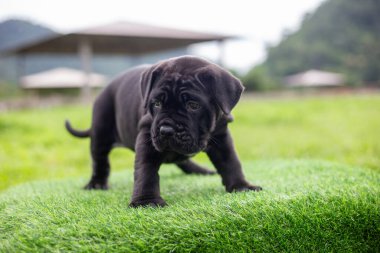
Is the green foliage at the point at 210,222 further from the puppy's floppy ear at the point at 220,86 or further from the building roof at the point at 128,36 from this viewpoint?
the building roof at the point at 128,36

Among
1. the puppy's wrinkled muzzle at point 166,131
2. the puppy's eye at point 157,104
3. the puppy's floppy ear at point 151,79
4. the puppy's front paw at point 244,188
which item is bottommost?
the puppy's front paw at point 244,188

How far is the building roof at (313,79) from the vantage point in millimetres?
43500

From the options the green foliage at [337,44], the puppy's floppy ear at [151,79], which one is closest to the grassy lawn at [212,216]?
the puppy's floppy ear at [151,79]

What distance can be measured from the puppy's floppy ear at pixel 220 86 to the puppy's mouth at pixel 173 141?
13.3 inches

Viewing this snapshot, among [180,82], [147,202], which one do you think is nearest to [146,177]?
[147,202]

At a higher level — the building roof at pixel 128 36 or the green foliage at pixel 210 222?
the green foliage at pixel 210 222

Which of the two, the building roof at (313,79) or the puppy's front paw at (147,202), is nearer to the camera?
the puppy's front paw at (147,202)

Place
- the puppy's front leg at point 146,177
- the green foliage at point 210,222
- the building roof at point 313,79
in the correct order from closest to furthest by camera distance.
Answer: the green foliage at point 210,222, the puppy's front leg at point 146,177, the building roof at point 313,79

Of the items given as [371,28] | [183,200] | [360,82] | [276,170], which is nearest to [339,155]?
[276,170]

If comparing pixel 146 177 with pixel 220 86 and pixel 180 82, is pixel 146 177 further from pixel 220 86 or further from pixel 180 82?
pixel 220 86

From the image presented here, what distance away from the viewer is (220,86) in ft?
9.89

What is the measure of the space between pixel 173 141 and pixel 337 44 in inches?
1768

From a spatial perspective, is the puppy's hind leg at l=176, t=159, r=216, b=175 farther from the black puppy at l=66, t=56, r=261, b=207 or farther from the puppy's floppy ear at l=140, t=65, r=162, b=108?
the puppy's floppy ear at l=140, t=65, r=162, b=108

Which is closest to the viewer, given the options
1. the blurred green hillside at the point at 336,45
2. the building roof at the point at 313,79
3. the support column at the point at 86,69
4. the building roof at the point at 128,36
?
the building roof at the point at 128,36
